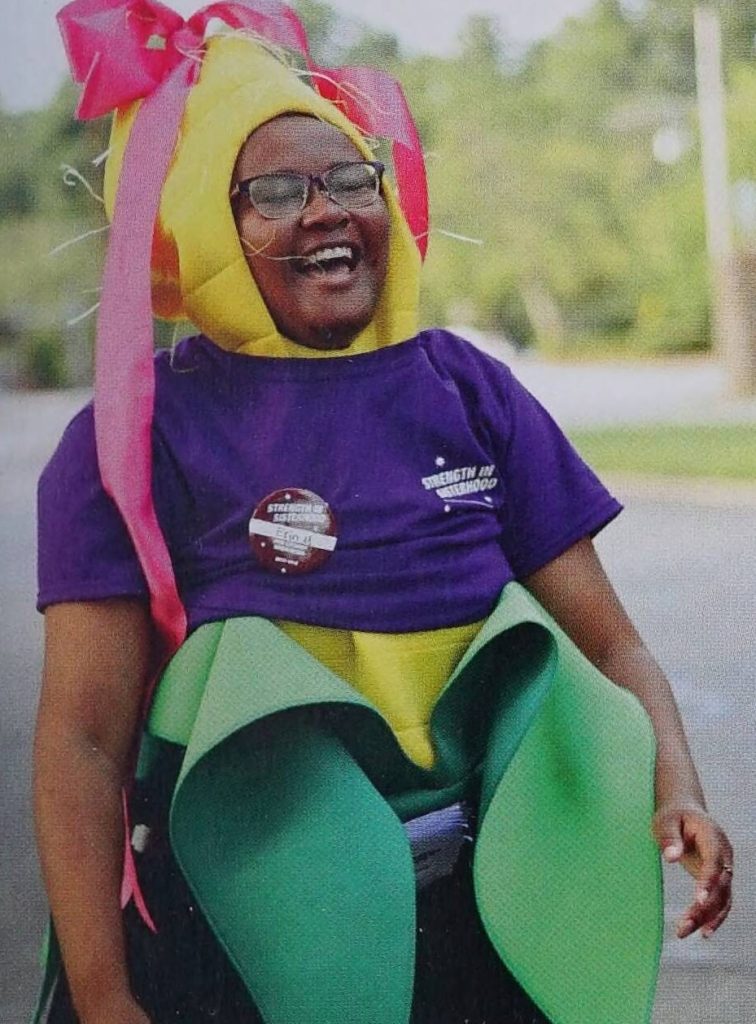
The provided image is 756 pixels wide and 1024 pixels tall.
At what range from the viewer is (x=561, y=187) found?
4.34ft

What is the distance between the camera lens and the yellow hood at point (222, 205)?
117cm

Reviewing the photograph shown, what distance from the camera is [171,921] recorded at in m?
1.24

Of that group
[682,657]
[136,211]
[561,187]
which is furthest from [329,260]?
[682,657]

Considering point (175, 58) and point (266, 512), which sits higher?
point (175, 58)

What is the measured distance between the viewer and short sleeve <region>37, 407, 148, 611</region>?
3.80ft

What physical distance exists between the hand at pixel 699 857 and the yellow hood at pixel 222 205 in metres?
0.48

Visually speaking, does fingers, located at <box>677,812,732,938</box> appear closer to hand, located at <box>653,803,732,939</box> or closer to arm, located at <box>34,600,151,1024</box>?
hand, located at <box>653,803,732,939</box>

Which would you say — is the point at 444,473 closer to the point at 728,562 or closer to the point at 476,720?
the point at 476,720

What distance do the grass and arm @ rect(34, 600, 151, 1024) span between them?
1.59 feet

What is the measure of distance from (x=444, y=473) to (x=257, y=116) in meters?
0.34

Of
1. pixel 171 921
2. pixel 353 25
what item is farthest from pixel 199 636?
pixel 353 25

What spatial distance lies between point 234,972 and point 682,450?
64 centimetres

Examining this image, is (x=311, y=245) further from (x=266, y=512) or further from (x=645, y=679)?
(x=645, y=679)

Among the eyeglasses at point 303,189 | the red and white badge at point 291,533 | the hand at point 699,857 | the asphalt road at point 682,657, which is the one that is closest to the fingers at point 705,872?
the hand at point 699,857
